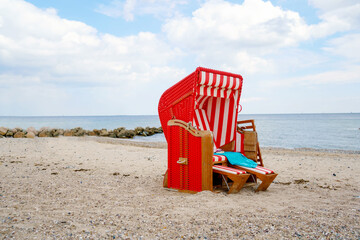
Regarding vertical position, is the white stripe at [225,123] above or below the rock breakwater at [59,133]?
above

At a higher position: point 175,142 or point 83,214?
point 175,142

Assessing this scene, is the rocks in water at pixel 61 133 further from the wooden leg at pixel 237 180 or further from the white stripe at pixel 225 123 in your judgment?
the wooden leg at pixel 237 180

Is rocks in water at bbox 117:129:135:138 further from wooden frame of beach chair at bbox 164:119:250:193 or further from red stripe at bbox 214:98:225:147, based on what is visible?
wooden frame of beach chair at bbox 164:119:250:193

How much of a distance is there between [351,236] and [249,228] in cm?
122

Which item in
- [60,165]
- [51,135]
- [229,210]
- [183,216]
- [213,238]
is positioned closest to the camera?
[213,238]

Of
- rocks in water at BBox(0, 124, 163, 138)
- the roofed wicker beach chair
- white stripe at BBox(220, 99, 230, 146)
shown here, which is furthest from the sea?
the roofed wicker beach chair

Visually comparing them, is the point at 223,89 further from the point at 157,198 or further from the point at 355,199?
the point at 355,199

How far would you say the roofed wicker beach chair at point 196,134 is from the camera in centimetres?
549

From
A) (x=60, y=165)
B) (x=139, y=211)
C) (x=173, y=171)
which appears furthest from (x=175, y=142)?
(x=60, y=165)

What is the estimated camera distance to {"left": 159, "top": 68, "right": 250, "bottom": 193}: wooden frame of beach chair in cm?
557

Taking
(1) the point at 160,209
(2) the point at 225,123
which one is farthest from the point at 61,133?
(1) the point at 160,209

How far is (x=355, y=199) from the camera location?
5426 mm

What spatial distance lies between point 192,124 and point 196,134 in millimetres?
295

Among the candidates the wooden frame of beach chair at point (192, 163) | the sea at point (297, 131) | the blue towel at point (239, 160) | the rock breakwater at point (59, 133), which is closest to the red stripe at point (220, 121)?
the blue towel at point (239, 160)
